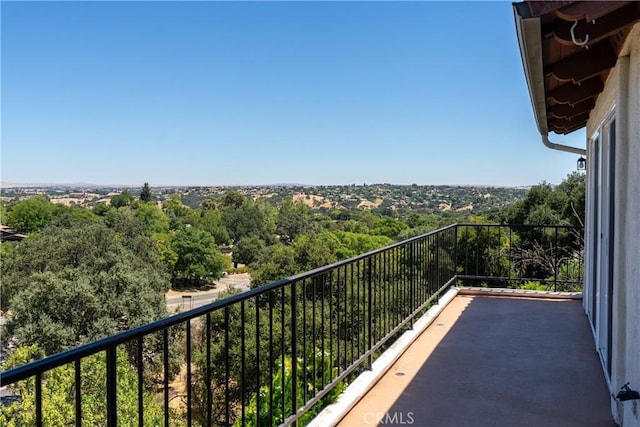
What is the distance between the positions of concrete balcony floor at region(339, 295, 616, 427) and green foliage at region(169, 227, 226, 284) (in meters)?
Answer: 40.2

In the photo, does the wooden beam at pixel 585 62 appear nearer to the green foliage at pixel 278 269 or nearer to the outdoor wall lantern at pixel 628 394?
the outdoor wall lantern at pixel 628 394

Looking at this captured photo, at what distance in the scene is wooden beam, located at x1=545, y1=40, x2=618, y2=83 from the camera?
8.43 ft

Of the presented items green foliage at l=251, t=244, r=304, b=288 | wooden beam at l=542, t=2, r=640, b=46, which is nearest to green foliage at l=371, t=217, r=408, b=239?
green foliage at l=251, t=244, r=304, b=288

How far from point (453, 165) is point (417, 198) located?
30.0 meters

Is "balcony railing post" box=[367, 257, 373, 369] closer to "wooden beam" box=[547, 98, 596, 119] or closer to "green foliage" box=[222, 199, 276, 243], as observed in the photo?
"wooden beam" box=[547, 98, 596, 119]

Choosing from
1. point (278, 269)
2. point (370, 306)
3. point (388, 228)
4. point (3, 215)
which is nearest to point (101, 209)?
point (3, 215)

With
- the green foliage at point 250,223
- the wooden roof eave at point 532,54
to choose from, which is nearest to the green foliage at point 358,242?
the green foliage at point 250,223

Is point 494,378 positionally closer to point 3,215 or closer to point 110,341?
point 110,341

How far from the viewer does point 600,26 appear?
72.1 inches

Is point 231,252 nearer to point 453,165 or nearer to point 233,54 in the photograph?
point 453,165

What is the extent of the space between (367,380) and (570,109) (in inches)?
113

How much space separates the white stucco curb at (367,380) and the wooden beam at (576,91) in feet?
7.04

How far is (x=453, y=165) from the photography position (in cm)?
4397

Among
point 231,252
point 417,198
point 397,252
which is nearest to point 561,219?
point 397,252
